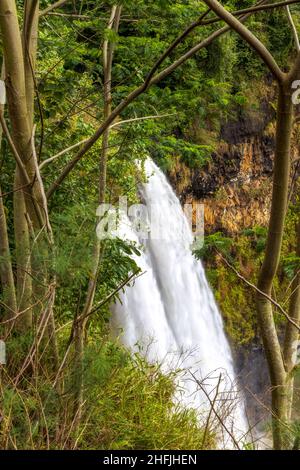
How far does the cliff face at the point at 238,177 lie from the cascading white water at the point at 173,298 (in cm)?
175

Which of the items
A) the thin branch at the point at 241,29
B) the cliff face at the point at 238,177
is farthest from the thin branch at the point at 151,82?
the cliff face at the point at 238,177

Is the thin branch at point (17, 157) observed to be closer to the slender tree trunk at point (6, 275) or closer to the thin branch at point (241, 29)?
the slender tree trunk at point (6, 275)

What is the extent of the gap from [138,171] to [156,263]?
5.60ft

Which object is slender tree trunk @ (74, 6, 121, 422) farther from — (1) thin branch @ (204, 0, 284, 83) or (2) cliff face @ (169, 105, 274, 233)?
(2) cliff face @ (169, 105, 274, 233)

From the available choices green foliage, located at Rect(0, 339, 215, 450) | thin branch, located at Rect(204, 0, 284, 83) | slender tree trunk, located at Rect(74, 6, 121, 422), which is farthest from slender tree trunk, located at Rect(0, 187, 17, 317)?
thin branch, located at Rect(204, 0, 284, 83)

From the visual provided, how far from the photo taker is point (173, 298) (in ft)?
31.7

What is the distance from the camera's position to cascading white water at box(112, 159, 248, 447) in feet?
27.5

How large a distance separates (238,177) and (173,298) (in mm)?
4706

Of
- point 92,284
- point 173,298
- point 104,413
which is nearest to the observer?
point 92,284

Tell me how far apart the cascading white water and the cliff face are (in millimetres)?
1752

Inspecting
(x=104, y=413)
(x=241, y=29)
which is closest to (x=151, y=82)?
(x=241, y=29)

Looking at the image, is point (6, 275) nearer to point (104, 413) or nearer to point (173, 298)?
point (104, 413)

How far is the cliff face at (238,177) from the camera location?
1255cm

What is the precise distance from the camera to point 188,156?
188 inches
